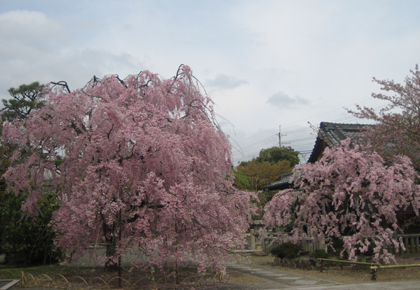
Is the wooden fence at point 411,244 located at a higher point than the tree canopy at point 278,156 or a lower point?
lower

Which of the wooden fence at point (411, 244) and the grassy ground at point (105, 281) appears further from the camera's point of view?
the wooden fence at point (411, 244)

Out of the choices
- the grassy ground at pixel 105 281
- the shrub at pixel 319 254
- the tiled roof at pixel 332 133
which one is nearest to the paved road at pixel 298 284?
the grassy ground at pixel 105 281

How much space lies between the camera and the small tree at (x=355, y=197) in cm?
1156

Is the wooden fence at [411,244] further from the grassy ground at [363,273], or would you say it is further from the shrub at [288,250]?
the shrub at [288,250]

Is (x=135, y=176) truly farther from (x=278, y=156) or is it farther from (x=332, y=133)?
(x=278, y=156)

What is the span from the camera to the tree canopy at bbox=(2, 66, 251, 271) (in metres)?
9.00

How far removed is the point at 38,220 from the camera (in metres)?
15.5

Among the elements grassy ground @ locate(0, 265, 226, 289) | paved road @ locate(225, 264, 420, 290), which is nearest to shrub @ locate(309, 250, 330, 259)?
paved road @ locate(225, 264, 420, 290)

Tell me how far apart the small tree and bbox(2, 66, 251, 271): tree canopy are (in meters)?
2.86

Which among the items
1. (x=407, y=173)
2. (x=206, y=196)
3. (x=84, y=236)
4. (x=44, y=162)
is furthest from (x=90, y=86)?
(x=407, y=173)

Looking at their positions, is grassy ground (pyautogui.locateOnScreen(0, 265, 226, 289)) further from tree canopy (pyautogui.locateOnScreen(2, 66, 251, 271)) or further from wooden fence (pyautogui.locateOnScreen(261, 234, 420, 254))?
wooden fence (pyautogui.locateOnScreen(261, 234, 420, 254))

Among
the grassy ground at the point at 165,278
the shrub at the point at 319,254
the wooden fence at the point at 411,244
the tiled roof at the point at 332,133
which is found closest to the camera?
the grassy ground at the point at 165,278

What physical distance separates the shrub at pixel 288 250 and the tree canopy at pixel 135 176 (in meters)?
3.88

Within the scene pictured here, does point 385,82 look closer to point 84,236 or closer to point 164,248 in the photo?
point 164,248
